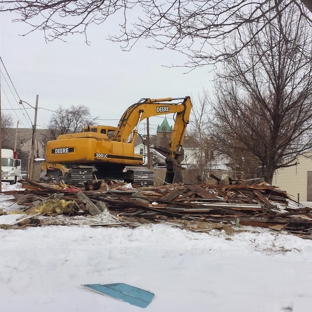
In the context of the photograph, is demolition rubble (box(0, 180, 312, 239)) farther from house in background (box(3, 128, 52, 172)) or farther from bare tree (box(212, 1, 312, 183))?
house in background (box(3, 128, 52, 172))

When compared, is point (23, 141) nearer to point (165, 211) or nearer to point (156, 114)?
point (156, 114)

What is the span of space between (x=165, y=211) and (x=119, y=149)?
6.65m

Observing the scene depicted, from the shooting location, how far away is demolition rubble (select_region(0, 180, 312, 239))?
7.45 m

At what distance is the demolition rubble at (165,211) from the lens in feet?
24.4

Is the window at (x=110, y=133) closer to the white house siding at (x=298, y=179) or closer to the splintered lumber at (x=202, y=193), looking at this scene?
the splintered lumber at (x=202, y=193)

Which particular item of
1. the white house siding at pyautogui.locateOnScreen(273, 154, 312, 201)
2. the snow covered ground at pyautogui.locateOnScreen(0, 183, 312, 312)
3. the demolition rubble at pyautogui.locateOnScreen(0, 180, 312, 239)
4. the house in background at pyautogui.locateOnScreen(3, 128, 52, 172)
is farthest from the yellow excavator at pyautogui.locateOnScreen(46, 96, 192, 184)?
the house in background at pyautogui.locateOnScreen(3, 128, 52, 172)

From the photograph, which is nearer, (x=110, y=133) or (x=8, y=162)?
(x=110, y=133)

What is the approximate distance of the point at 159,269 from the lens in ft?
15.0

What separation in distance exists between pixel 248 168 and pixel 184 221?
13159 mm

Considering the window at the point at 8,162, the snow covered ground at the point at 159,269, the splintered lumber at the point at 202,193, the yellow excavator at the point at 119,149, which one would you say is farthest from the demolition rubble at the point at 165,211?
the window at the point at 8,162

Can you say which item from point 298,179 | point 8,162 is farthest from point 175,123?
point 8,162

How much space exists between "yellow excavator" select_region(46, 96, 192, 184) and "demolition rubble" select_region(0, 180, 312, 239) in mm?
4026

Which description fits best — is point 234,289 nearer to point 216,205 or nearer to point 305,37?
point 216,205

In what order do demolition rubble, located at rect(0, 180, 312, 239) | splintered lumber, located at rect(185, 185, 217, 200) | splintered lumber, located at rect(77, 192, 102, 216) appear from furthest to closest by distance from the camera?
1. splintered lumber, located at rect(185, 185, 217, 200)
2. splintered lumber, located at rect(77, 192, 102, 216)
3. demolition rubble, located at rect(0, 180, 312, 239)
